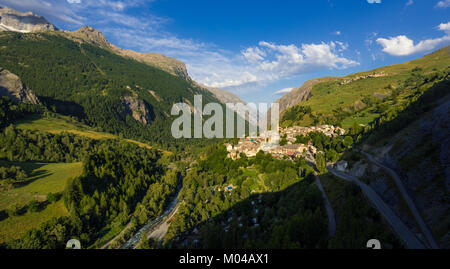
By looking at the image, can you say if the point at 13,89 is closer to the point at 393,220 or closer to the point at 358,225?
the point at 358,225

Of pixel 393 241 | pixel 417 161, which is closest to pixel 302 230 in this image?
pixel 393 241

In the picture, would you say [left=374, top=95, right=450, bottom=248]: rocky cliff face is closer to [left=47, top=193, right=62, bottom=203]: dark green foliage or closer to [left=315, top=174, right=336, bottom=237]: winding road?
[left=315, top=174, right=336, bottom=237]: winding road

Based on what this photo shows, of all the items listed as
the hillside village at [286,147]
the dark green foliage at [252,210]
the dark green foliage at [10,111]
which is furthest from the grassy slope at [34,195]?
the hillside village at [286,147]

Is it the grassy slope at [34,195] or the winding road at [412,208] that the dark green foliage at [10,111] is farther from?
the winding road at [412,208]

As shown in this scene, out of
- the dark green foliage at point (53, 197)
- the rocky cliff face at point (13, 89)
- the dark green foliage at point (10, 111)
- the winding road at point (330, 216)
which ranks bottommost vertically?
the dark green foliage at point (53, 197)

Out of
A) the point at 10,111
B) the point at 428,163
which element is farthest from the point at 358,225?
the point at 10,111
